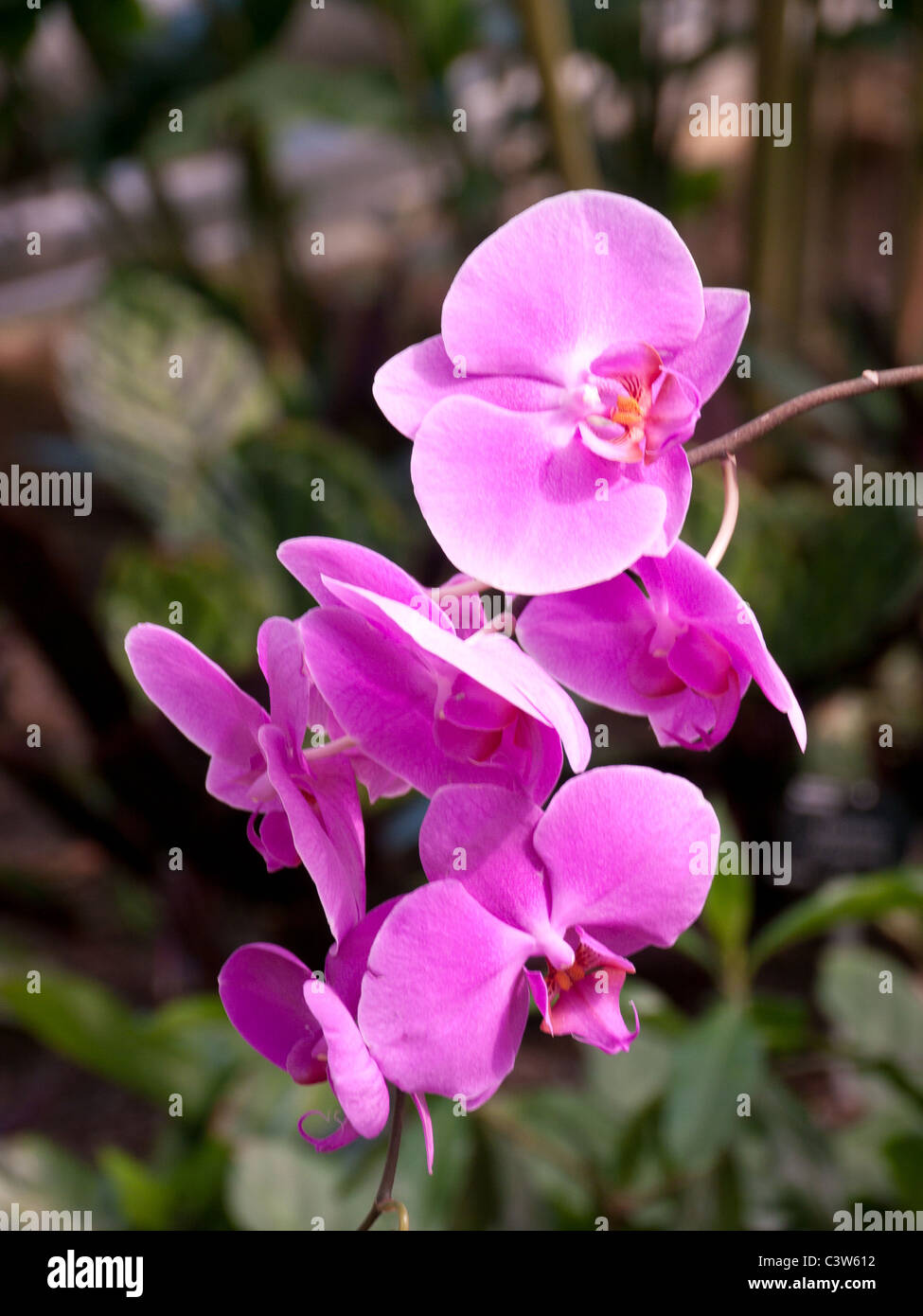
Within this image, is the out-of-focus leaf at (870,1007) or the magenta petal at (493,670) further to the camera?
the out-of-focus leaf at (870,1007)

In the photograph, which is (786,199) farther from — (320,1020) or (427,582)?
(320,1020)

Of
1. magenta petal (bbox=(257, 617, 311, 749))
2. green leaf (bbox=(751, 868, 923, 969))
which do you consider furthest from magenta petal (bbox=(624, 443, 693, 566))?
green leaf (bbox=(751, 868, 923, 969))

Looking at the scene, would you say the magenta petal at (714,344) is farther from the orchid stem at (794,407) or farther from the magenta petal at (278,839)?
the magenta petal at (278,839)

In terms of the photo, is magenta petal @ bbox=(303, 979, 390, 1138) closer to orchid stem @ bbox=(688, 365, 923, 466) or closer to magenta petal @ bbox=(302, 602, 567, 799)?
magenta petal @ bbox=(302, 602, 567, 799)

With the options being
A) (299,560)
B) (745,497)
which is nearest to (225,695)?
(299,560)

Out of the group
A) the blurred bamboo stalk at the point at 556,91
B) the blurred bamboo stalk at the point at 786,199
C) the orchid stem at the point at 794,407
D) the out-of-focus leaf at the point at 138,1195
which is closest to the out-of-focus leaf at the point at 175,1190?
the out-of-focus leaf at the point at 138,1195

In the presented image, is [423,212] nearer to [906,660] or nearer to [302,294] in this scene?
[302,294]
